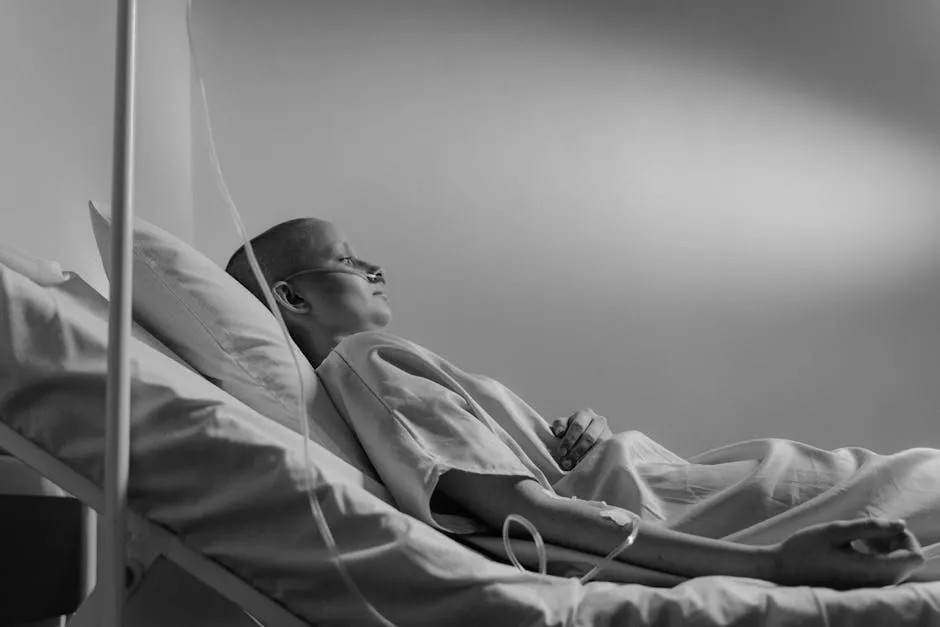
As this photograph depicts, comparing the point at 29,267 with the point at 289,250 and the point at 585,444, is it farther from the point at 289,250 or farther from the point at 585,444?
the point at 585,444

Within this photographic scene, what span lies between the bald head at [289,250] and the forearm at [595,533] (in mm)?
641

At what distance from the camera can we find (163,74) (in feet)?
7.14

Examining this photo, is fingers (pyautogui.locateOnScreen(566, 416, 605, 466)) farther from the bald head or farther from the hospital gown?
the bald head

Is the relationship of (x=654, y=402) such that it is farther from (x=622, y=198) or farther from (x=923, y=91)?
(x=923, y=91)

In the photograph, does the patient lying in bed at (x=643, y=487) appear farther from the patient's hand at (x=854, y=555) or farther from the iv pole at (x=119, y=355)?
the iv pole at (x=119, y=355)

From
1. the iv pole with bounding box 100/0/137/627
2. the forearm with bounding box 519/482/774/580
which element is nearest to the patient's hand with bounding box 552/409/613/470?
the forearm with bounding box 519/482/774/580

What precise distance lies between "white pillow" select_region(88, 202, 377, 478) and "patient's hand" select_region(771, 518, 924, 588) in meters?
0.51

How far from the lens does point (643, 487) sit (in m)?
1.22

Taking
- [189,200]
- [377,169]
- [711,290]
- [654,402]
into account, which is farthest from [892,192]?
[189,200]

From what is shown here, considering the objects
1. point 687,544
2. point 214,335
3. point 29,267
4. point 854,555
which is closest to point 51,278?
point 29,267

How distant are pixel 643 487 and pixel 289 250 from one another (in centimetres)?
71

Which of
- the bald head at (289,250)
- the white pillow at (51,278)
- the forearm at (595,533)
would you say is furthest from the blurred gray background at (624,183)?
the forearm at (595,533)

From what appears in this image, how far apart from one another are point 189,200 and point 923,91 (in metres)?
1.84

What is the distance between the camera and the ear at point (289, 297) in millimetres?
1612
